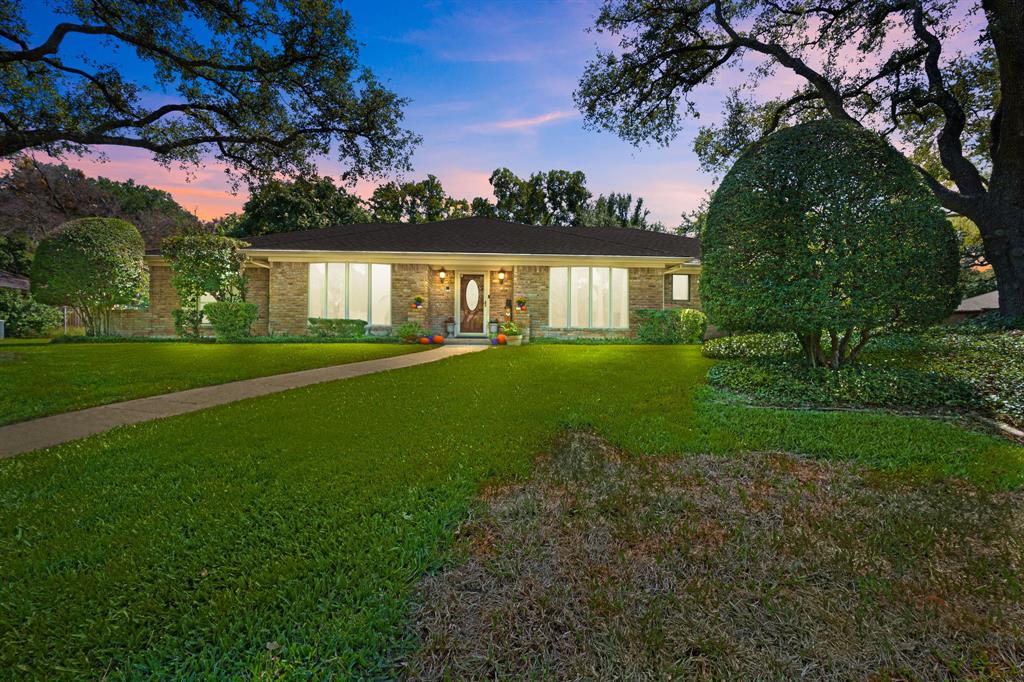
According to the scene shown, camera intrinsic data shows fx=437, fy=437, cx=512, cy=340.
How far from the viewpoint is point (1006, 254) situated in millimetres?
8562

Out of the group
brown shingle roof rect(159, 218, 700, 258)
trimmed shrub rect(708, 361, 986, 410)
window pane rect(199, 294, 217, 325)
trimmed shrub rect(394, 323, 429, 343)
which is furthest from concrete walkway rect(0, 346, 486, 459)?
window pane rect(199, 294, 217, 325)

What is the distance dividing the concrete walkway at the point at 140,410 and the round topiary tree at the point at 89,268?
11088 mm

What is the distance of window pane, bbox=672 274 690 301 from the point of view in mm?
15953

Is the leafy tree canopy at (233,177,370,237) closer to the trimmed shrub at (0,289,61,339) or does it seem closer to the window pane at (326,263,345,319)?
the trimmed shrub at (0,289,61,339)

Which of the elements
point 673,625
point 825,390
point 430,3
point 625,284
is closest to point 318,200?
point 430,3

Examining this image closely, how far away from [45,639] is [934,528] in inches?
160

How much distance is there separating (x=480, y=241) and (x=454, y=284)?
72.6 inches

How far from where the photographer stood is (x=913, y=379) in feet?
17.9

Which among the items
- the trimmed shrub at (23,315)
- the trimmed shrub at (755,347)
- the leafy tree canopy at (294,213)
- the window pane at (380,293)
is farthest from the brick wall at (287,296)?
the trimmed shrub at (755,347)

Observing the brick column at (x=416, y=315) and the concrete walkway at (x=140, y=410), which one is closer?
the concrete walkway at (x=140, y=410)

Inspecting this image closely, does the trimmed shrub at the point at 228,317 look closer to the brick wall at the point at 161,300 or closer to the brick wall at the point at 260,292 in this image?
the brick wall at the point at 260,292

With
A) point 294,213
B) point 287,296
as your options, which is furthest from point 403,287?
point 294,213

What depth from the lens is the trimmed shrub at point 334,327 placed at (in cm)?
1415

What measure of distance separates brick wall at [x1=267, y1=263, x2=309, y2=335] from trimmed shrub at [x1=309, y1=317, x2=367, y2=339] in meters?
0.88
